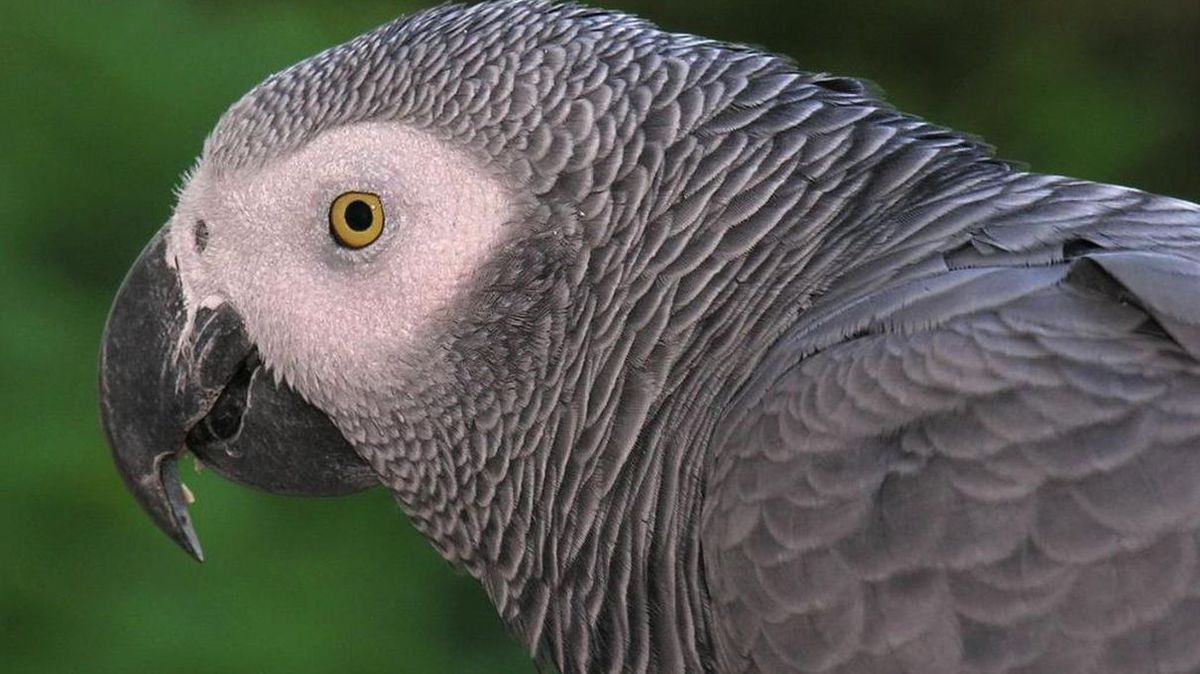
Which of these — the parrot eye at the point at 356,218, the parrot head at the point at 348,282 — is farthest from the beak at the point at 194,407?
the parrot eye at the point at 356,218

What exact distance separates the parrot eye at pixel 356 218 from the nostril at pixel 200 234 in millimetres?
163

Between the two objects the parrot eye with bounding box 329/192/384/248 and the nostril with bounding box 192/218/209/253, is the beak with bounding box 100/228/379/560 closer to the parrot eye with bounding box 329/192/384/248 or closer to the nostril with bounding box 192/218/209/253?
the nostril with bounding box 192/218/209/253

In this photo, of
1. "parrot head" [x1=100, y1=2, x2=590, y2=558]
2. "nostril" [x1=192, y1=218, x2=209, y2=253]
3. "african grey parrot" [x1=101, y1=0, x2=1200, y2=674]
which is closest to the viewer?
"african grey parrot" [x1=101, y1=0, x2=1200, y2=674]

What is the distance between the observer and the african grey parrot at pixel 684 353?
1.01 m

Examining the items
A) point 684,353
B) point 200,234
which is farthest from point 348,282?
point 684,353

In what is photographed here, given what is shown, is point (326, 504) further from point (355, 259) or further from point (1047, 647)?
point (1047, 647)

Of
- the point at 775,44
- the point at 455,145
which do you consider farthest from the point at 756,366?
the point at 775,44

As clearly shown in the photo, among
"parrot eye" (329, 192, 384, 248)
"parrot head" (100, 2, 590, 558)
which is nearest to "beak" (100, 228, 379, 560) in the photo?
"parrot head" (100, 2, 590, 558)

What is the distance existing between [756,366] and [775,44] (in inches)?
108

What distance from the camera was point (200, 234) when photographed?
145cm

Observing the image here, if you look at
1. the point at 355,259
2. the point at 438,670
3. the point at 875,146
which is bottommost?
the point at 438,670

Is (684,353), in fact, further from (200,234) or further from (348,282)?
(200,234)

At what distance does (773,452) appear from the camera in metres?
1.10

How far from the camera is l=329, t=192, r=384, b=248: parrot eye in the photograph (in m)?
1.35
